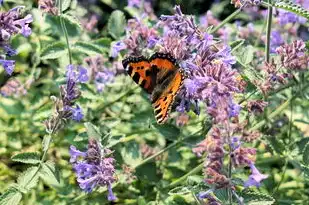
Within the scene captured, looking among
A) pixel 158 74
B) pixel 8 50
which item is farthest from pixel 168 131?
pixel 8 50

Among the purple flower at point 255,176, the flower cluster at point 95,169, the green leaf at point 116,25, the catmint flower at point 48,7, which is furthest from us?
the green leaf at point 116,25

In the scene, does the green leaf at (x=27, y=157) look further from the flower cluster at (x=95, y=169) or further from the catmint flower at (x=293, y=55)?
the catmint flower at (x=293, y=55)

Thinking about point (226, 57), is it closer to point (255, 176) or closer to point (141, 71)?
point (141, 71)

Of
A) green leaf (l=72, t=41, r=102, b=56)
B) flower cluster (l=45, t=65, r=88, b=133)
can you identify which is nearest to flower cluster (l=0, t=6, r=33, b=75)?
flower cluster (l=45, t=65, r=88, b=133)

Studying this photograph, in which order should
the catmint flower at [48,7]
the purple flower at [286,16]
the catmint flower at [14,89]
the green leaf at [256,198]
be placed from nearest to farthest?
the green leaf at [256,198] → the catmint flower at [48,7] → the purple flower at [286,16] → the catmint flower at [14,89]

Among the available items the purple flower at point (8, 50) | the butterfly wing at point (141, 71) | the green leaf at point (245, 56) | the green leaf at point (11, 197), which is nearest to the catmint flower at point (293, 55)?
the green leaf at point (245, 56)

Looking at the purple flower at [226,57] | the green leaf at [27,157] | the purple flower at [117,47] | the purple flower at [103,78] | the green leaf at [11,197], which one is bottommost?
the green leaf at [11,197]

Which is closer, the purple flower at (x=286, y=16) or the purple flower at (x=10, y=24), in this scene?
the purple flower at (x=10, y=24)
